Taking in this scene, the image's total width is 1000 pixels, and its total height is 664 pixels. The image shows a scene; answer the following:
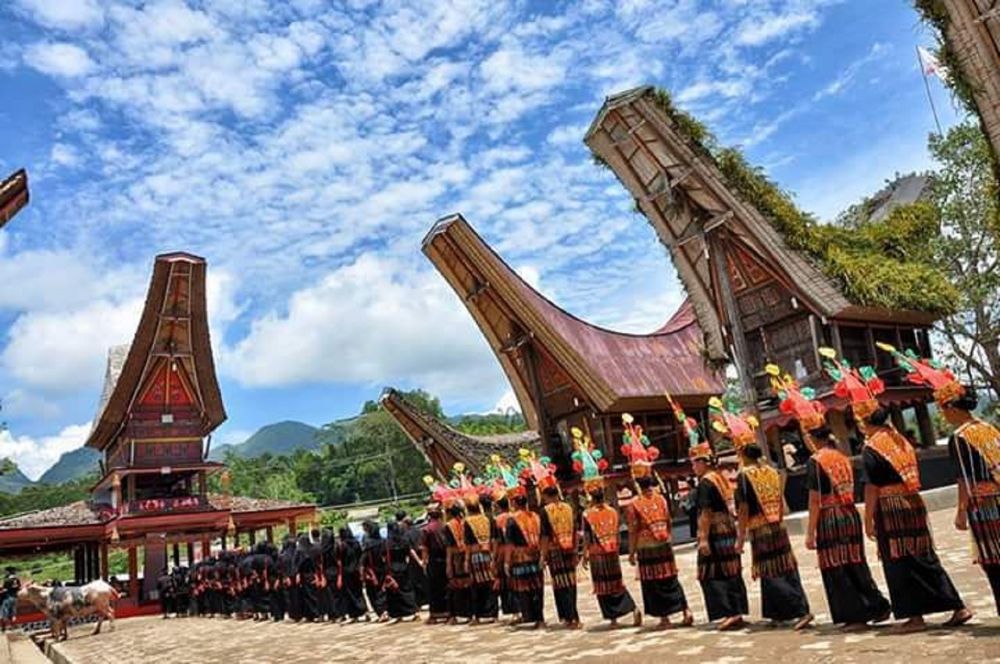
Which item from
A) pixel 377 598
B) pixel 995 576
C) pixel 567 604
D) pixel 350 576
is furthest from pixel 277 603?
pixel 995 576

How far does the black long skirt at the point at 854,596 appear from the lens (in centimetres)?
525

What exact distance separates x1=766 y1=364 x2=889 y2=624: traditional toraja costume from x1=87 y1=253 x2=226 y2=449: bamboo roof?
22708 millimetres

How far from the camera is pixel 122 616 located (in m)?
23.3

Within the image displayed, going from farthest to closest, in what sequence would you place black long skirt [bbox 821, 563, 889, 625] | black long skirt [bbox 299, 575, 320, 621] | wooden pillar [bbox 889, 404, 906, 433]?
wooden pillar [bbox 889, 404, 906, 433]
black long skirt [bbox 299, 575, 320, 621]
black long skirt [bbox 821, 563, 889, 625]

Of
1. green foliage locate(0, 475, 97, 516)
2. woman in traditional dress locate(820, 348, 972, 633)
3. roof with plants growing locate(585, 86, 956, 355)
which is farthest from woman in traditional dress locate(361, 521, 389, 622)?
green foliage locate(0, 475, 97, 516)

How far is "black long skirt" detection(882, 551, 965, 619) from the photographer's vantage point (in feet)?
15.8

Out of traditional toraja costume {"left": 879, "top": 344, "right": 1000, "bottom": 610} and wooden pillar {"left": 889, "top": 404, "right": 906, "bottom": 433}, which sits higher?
wooden pillar {"left": 889, "top": 404, "right": 906, "bottom": 433}

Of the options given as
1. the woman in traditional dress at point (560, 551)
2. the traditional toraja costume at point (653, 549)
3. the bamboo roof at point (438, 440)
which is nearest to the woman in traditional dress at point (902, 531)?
the traditional toraja costume at point (653, 549)

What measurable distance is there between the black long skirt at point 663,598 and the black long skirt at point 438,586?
165 inches

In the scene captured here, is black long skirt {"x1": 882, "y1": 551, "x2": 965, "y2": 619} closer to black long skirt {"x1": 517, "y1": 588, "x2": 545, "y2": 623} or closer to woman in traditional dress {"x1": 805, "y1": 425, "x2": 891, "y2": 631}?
woman in traditional dress {"x1": 805, "y1": 425, "x2": 891, "y2": 631}

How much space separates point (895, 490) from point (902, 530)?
10.2 inches

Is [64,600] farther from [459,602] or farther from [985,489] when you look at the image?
[985,489]

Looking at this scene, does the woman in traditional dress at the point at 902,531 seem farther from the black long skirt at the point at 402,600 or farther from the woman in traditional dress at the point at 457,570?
the black long skirt at the point at 402,600

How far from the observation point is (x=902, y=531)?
4.97 m
